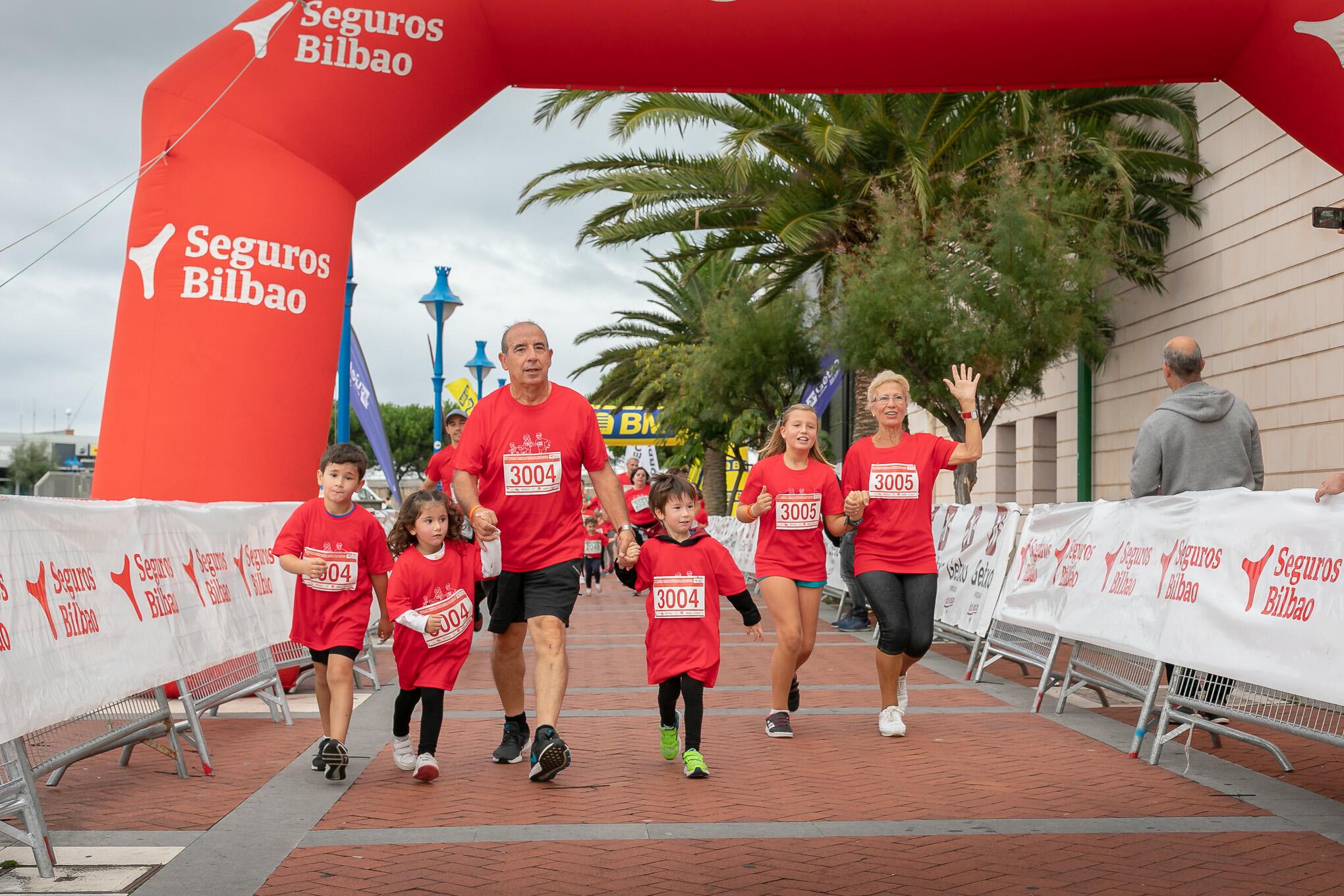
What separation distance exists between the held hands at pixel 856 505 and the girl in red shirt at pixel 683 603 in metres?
0.91

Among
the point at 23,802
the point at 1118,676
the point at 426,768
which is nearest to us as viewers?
the point at 23,802

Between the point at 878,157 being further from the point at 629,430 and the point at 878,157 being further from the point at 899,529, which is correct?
the point at 629,430

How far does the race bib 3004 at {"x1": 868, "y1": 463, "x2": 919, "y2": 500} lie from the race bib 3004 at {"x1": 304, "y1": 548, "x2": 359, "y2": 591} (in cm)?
296

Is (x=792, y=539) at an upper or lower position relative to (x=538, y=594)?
upper

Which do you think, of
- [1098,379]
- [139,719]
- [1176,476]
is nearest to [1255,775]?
[1176,476]

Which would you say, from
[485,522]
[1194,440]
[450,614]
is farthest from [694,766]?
[1194,440]

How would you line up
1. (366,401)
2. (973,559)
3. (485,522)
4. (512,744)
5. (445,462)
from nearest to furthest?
1. (485,522)
2. (512,744)
3. (445,462)
4. (973,559)
5. (366,401)

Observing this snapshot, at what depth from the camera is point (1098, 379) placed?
70.2 feet

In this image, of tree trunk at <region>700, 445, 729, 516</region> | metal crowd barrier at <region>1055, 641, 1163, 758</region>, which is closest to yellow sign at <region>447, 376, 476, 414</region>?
tree trunk at <region>700, 445, 729, 516</region>

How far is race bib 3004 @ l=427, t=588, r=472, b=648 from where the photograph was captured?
21.0 feet

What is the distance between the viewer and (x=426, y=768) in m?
6.27

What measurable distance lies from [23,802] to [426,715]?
6.92 feet

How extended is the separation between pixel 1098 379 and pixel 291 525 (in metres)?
17.1

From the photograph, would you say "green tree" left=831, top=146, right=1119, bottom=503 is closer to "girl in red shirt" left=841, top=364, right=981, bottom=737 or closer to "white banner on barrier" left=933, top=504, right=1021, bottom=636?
"white banner on barrier" left=933, top=504, right=1021, bottom=636
